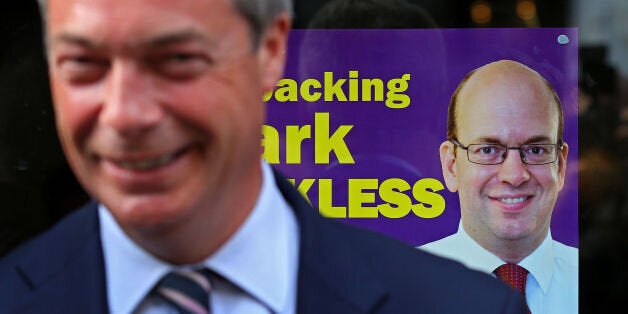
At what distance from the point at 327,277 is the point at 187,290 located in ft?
0.95

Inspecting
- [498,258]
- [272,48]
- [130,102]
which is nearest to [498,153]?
[498,258]

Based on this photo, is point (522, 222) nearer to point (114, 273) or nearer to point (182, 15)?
point (114, 273)

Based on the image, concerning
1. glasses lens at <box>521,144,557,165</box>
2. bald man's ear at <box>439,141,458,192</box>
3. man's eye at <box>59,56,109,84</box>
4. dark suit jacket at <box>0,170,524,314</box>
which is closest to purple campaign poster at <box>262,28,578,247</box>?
bald man's ear at <box>439,141,458,192</box>

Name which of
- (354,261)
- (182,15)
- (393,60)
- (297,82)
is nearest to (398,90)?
(393,60)

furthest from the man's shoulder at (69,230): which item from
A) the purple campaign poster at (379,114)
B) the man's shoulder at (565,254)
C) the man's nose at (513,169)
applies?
the man's shoulder at (565,254)

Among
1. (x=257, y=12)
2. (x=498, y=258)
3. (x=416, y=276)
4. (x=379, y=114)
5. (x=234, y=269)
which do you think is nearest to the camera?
(x=257, y=12)

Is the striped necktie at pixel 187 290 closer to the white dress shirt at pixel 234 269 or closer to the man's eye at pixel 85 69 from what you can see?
the white dress shirt at pixel 234 269

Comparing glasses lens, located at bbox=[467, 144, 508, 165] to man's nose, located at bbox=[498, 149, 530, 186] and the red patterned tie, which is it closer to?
man's nose, located at bbox=[498, 149, 530, 186]

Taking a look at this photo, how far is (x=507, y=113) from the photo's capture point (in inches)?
118

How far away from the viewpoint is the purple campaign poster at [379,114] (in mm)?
2994

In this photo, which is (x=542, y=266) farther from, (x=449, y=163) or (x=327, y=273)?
(x=327, y=273)

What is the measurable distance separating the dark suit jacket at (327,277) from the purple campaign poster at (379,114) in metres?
1.15

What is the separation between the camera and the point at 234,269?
1575mm

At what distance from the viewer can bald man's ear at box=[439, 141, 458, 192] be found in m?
3.02
